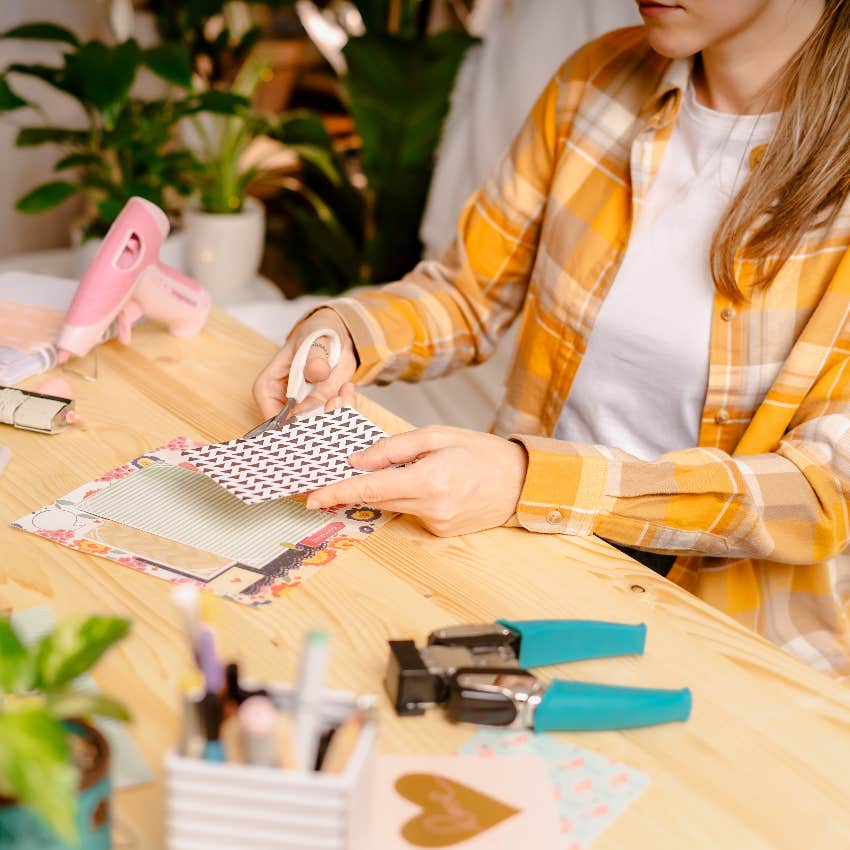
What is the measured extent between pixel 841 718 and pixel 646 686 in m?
0.14

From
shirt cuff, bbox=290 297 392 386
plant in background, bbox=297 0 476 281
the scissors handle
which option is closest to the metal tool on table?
the scissors handle

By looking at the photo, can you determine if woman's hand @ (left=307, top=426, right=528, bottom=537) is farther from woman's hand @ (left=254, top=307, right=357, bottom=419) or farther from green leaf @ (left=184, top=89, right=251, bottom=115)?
green leaf @ (left=184, top=89, right=251, bottom=115)

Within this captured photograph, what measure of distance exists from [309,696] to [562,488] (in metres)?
0.49

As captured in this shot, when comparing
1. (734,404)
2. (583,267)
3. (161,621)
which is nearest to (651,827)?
(161,621)

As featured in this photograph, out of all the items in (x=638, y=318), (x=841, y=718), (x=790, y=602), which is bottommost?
(x=790, y=602)

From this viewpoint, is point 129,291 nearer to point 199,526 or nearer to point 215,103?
point 199,526

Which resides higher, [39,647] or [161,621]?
[39,647]

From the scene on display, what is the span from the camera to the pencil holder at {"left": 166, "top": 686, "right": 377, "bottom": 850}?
0.47 meters

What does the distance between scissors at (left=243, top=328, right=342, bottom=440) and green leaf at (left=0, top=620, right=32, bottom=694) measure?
0.46 meters

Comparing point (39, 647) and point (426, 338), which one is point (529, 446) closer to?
point (426, 338)

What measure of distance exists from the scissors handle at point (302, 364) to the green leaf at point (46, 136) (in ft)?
3.69

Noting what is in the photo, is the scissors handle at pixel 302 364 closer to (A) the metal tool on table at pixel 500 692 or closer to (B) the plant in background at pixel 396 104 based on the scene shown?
(A) the metal tool on table at pixel 500 692

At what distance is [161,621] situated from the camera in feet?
2.42

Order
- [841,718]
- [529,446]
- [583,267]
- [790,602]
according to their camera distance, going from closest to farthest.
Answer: [841,718]
[529,446]
[790,602]
[583,267]
